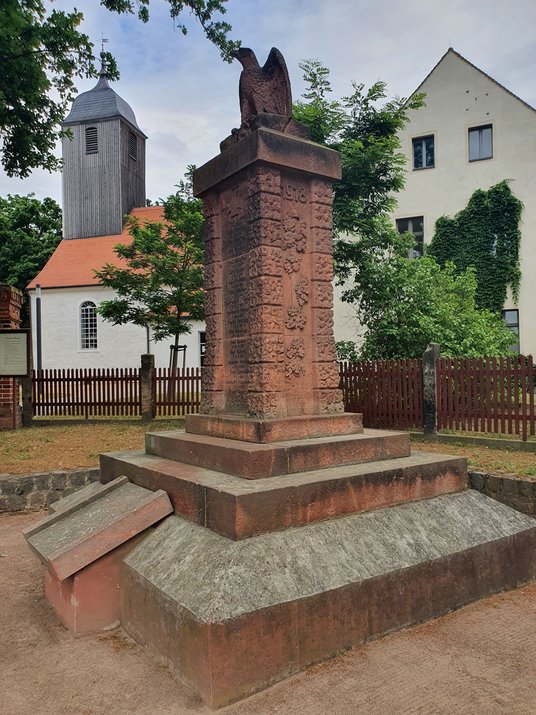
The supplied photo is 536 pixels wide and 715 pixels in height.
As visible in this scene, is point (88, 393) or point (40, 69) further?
point (88, 393)

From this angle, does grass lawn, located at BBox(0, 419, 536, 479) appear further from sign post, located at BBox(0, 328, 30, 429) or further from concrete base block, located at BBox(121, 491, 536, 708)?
concrete base block, located at BBox(121, 491, 536, 708)

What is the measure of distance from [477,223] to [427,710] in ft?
75.4

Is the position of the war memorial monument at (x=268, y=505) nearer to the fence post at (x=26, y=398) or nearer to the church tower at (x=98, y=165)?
the fence post at (x=26, y=398)

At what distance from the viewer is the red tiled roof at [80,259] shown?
29.8m

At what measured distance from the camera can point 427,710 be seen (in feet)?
8.95

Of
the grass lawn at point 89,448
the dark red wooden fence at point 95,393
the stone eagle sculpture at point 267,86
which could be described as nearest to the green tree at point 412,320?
the grass lawn at point 89,448

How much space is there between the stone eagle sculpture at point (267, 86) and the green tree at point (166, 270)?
1059 cm

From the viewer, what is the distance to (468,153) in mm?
23031

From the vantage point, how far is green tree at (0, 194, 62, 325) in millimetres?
34094

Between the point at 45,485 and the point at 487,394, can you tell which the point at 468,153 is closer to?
the point at 487,394

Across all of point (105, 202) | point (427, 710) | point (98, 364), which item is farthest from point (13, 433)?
point (105, 202)

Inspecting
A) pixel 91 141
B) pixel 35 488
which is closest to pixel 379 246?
pixel 35 488

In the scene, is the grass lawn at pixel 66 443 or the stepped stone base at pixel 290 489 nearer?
the stepped stone base at pixel 290 489

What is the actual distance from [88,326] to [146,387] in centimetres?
1733
